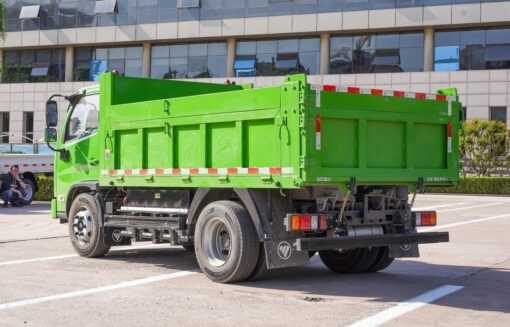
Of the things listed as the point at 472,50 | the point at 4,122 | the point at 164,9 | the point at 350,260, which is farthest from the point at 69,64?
the point at 350,260

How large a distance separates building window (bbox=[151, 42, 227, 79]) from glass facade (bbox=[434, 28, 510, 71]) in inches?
546

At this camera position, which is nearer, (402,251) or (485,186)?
(402,251)

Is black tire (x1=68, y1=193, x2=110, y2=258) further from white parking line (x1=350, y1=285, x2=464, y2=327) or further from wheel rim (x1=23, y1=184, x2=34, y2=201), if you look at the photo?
wheel rim (x1=23, y1=184, x2=34, y2=201)

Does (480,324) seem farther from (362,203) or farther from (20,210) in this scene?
(20,210)

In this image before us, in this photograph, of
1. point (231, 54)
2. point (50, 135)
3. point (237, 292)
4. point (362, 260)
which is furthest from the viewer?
point (231, 54)

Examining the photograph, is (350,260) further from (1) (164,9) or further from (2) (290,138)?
(1) (164,9)

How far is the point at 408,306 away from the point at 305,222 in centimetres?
149

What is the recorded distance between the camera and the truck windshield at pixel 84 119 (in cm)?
1195

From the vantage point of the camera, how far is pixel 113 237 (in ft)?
38.3

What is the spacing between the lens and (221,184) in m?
9.37

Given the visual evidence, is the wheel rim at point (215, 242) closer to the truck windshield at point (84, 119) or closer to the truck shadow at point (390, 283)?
the truck shadow at point (390, 283)

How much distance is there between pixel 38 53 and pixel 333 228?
162 ft

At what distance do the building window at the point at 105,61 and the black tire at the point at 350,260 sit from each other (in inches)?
1656

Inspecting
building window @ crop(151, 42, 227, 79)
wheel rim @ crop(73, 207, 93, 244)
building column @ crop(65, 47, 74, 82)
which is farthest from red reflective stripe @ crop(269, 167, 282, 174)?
building column @ crop(65, 47, 74, 82)
